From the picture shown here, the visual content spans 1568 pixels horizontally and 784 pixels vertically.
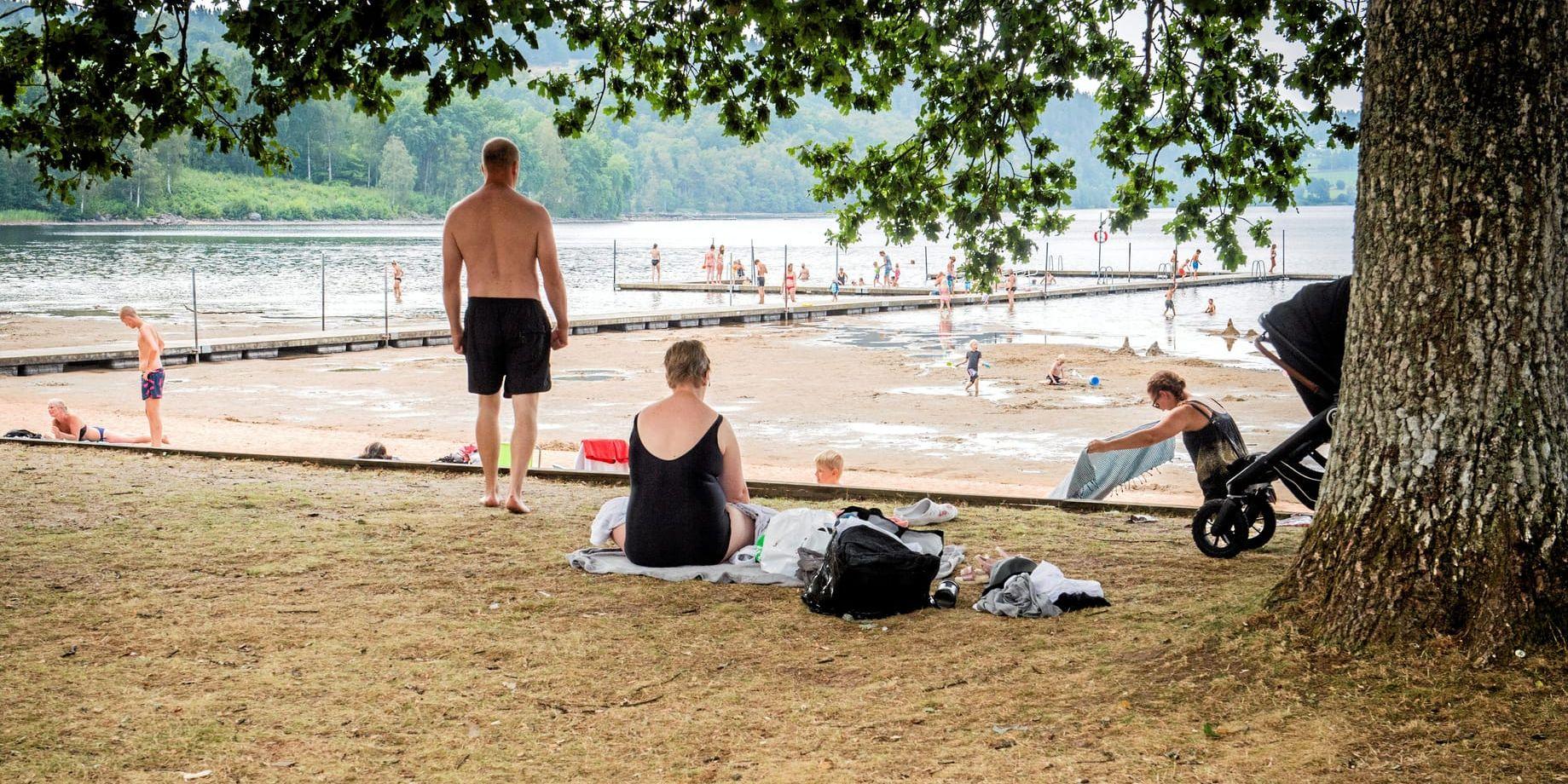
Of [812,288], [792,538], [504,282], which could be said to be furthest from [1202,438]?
[812,288]

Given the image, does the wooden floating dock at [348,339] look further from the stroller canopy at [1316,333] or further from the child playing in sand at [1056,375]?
the stroller canopy at [1316,333]

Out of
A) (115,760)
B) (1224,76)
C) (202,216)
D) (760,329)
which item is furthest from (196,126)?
(202,216)

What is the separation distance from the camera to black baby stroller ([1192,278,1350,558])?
540cm

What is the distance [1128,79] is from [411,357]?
20.7m

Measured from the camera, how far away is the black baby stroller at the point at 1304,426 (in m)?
5.40

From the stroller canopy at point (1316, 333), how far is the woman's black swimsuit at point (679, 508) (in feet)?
7.81

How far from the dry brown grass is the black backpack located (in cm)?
11

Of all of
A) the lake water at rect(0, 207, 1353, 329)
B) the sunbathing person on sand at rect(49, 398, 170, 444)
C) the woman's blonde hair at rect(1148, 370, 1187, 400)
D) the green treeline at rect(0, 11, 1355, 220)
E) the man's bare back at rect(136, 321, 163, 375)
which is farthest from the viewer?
the green treeline at rect(0, 11, 1355, 220)

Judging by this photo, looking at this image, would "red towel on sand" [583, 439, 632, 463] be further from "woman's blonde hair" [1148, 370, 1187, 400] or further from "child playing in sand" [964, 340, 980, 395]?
"child playing in sand" [964, 340, 980, 395]

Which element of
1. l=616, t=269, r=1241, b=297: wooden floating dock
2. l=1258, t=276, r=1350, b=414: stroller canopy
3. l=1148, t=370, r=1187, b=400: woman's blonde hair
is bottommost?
l=1148, t=370, r=1187, b=400: woman's blonde hair

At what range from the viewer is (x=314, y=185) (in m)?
163

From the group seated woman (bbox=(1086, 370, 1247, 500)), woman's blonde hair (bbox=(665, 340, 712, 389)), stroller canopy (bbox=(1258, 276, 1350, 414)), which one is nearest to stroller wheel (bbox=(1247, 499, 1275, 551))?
stroller canopy (bbox=(1258, 276, 1350, 414))

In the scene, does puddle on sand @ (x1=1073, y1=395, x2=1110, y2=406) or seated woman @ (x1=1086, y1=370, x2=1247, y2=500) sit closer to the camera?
seated woman @ (x1=1086, y1=370, x2=1247, y2=500)

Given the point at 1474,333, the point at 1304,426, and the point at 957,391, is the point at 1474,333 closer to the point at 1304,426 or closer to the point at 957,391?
the point at 1304,426
